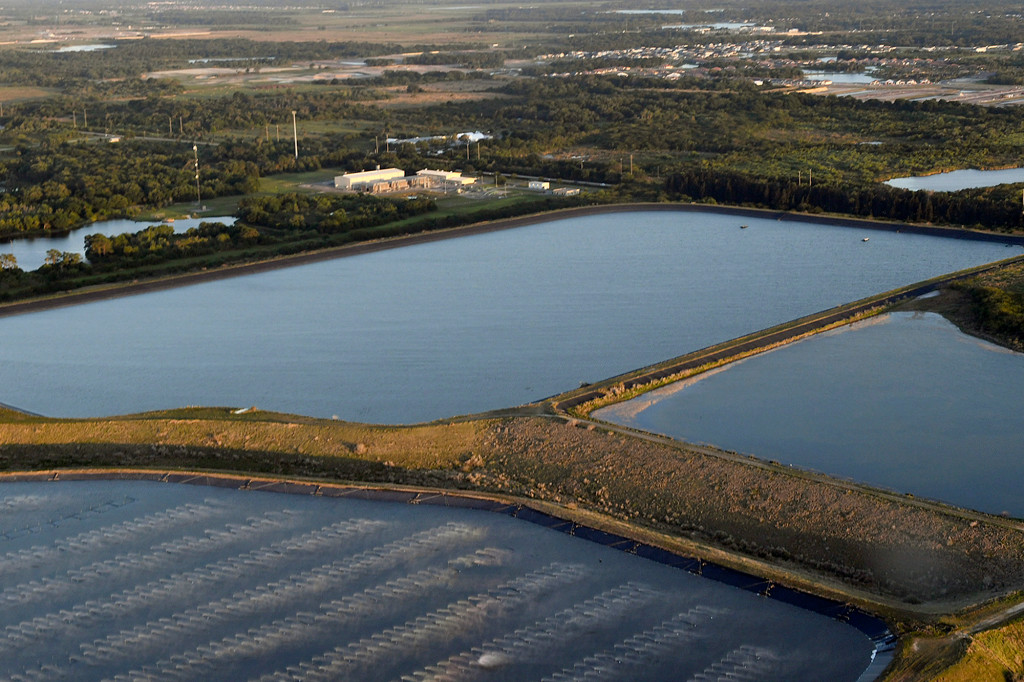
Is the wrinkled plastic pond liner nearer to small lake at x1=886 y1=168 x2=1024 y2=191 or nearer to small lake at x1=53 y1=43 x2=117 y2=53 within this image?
small lake at x1=886 y1=168 x2=1024 y2=191

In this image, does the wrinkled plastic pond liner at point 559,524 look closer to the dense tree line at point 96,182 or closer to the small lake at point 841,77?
the dense tree line at point 96,182

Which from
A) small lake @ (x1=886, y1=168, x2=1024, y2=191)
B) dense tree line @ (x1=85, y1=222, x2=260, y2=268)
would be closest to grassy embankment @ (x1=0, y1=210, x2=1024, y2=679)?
dense tree line @ (x1=85, y1=222, x2=260, y2=268)

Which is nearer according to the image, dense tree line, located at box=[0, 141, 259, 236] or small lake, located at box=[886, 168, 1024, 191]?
dense tree line, located at box=[0, 141, 259, 236]

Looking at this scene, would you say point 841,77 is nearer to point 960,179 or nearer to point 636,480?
point 960,179

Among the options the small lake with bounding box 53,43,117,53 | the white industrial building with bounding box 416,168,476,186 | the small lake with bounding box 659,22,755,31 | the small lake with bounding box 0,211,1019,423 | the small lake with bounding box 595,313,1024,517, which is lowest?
the small lake with bounding box 595,313,1024,517

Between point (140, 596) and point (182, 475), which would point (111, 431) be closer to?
point (182, 475)

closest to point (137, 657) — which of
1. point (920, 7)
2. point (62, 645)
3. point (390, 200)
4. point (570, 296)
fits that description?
point (62, 645)
